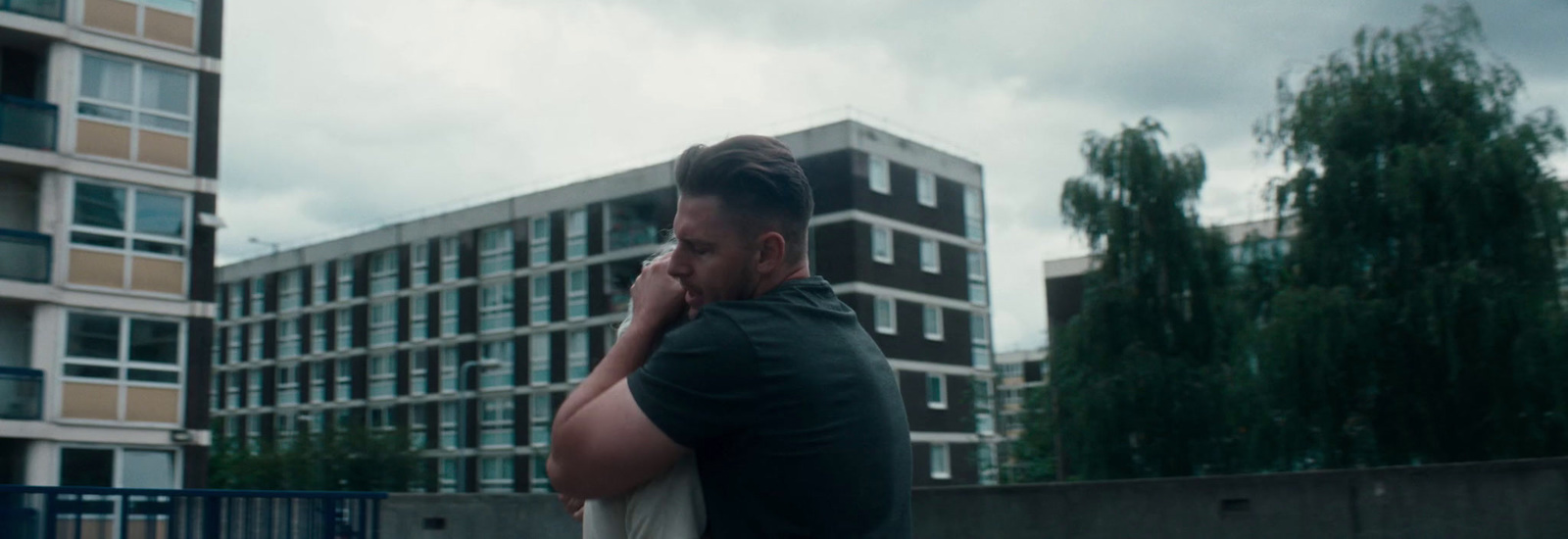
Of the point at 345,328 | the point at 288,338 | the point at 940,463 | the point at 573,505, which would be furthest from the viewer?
the point at 288,338

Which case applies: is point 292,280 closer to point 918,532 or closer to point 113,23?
point 113,23

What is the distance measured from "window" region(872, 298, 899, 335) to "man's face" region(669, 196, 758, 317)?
53.1 metres

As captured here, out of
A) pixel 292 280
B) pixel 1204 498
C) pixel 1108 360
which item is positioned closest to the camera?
pixel 1204 498

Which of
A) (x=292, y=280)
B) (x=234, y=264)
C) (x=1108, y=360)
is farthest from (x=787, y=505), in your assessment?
(x=234, y=264)

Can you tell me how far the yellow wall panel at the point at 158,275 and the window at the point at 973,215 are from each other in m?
35.7

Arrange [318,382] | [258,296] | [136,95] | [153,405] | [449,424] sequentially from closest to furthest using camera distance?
[153,405]
[136,95]
[449,424]
[318,382]
[258,296]

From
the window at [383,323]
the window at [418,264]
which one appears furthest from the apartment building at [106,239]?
the window at [383,323]

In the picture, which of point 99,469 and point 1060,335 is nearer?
point 99,469

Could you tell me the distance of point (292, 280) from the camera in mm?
75375

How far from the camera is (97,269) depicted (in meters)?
29.5

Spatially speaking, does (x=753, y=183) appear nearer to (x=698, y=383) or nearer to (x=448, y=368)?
(x=698, y=383)

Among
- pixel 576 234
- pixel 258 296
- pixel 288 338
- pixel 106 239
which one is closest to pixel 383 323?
pixel 288 338

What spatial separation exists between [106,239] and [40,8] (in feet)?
15.1

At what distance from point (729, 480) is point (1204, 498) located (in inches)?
376
